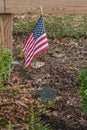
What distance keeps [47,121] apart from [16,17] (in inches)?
138

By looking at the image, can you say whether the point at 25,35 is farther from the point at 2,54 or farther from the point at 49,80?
the point at 2,54

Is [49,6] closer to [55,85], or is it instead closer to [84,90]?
[55,85]

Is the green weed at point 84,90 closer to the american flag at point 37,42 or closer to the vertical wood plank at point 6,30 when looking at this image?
the american flag at point 37,42

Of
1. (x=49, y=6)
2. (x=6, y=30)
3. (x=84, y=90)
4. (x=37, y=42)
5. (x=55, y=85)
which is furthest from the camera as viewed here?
(x=55, y=85)

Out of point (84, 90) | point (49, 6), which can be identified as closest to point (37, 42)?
point (49, 6)

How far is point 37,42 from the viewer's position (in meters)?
4.89

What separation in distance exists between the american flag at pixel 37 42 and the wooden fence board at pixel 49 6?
13.0 inches

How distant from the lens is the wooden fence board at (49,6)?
5.11m

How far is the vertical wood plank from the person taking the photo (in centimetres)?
524

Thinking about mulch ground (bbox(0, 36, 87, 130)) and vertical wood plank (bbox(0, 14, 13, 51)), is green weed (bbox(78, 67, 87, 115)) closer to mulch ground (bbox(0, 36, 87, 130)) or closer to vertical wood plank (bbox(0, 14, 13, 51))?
mulch ground (bbox(0, 36, 87, 130))

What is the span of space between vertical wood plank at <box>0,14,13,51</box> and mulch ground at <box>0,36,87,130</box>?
0.44 m

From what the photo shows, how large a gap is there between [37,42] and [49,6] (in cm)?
48

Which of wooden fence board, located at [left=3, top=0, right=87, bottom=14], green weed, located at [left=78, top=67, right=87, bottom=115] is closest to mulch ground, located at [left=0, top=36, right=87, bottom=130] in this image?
green weed, located at [left=78, top=67, right=87, bottom=115]

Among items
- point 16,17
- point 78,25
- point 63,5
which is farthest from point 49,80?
point 16,17
